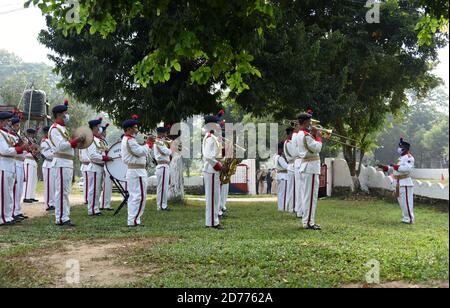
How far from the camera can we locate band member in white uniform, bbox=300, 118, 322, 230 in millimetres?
9812

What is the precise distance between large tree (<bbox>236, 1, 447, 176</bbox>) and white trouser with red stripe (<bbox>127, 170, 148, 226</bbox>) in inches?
209

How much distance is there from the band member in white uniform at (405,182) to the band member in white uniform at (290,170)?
8.02 ft

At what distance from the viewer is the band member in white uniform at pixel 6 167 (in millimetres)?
10117

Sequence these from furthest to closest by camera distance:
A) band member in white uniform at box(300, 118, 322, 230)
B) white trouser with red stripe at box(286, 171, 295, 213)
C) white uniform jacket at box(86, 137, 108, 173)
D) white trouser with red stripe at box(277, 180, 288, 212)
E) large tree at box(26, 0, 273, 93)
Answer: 1. white trouser with red stripe at box(277, 180, 288, 212)
2. white trouser with red stripe at box(286, 171, 295, 213)
3. white uniform jacket at box(86, 137, 108, 173)
4. band member in white uniform at box(300, 118, 322, 230)
5. large tree at box(26, 0, 273, 93)

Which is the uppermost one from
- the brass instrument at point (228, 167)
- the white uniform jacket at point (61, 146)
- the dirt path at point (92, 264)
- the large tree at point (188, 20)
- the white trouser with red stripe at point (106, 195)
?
the large tree at point (188, 20)

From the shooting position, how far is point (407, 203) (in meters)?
11.6

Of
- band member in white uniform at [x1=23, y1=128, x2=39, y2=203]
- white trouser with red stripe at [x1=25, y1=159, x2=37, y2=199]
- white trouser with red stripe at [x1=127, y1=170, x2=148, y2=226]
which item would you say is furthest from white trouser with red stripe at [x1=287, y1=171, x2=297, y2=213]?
white trouser with red stripe at [x1=25, y1=159, x2=37, y2=199]

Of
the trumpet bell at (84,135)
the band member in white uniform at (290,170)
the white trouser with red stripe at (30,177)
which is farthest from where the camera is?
the white trouser with red stripe at (30,177)

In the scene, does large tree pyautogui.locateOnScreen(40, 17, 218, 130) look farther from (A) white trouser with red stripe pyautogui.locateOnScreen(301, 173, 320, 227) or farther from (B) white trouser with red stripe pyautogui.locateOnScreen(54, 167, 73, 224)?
(A) white trouser with red stripe pyautogui.locateOnScreen(301, 173, 320, 227)

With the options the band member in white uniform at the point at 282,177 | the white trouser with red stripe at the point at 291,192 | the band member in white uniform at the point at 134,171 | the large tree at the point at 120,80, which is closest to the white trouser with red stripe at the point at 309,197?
the band member in white uniform at the point at 134,171

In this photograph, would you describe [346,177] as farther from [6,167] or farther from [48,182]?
[6,167]

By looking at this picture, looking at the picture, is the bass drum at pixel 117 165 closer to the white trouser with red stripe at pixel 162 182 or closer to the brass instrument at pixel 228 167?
the brass instrument at pixel 228 167

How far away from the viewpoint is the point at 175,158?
16.8 meters

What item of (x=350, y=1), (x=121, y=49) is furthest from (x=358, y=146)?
(x=121, y=49)
